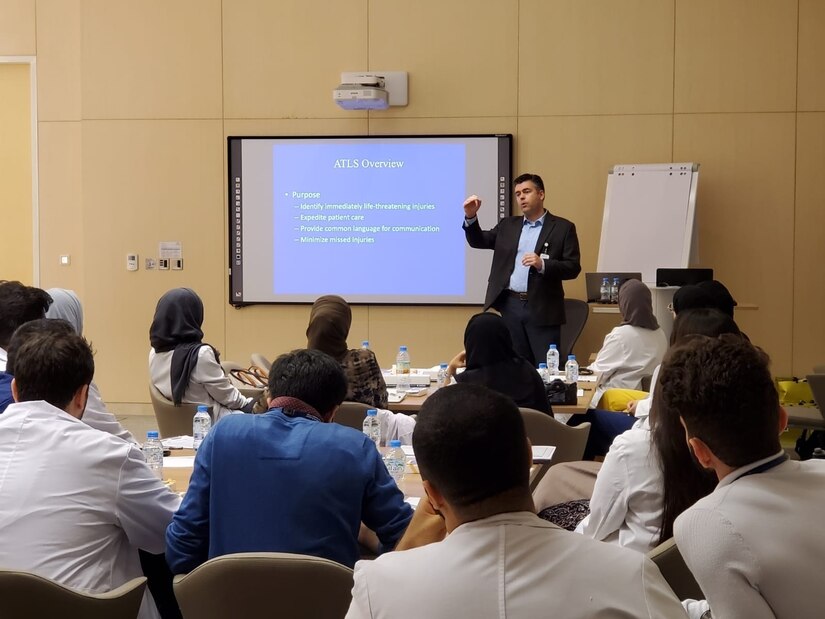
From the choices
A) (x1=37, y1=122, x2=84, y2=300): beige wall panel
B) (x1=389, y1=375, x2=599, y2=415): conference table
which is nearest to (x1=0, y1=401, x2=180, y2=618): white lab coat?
(x1=389, y1=375, x2=599, y2=415): conference table

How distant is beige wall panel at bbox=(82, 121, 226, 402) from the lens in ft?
29.0

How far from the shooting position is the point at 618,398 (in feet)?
18.8

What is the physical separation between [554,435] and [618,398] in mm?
1340

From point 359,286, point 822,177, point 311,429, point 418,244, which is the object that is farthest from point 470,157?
point 311,429

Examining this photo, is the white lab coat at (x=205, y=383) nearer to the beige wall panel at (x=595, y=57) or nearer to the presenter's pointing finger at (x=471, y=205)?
the presenter's pointing finger at (x=471, y=205)

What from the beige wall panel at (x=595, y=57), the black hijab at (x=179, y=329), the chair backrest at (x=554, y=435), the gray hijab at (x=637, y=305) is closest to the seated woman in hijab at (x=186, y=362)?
the black hijab at (x=179, y=329)

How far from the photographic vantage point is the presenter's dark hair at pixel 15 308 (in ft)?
13.9

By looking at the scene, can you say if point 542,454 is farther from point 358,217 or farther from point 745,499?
point 358,217

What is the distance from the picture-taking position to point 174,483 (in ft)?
11.2

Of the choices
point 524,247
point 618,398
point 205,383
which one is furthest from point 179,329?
point 524,247

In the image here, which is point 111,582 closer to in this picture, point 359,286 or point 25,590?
point 25,590

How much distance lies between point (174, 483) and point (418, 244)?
5.37 meters

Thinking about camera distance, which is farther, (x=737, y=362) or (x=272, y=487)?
(x=272, y=487)

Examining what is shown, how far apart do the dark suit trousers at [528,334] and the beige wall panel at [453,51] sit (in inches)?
84.7
